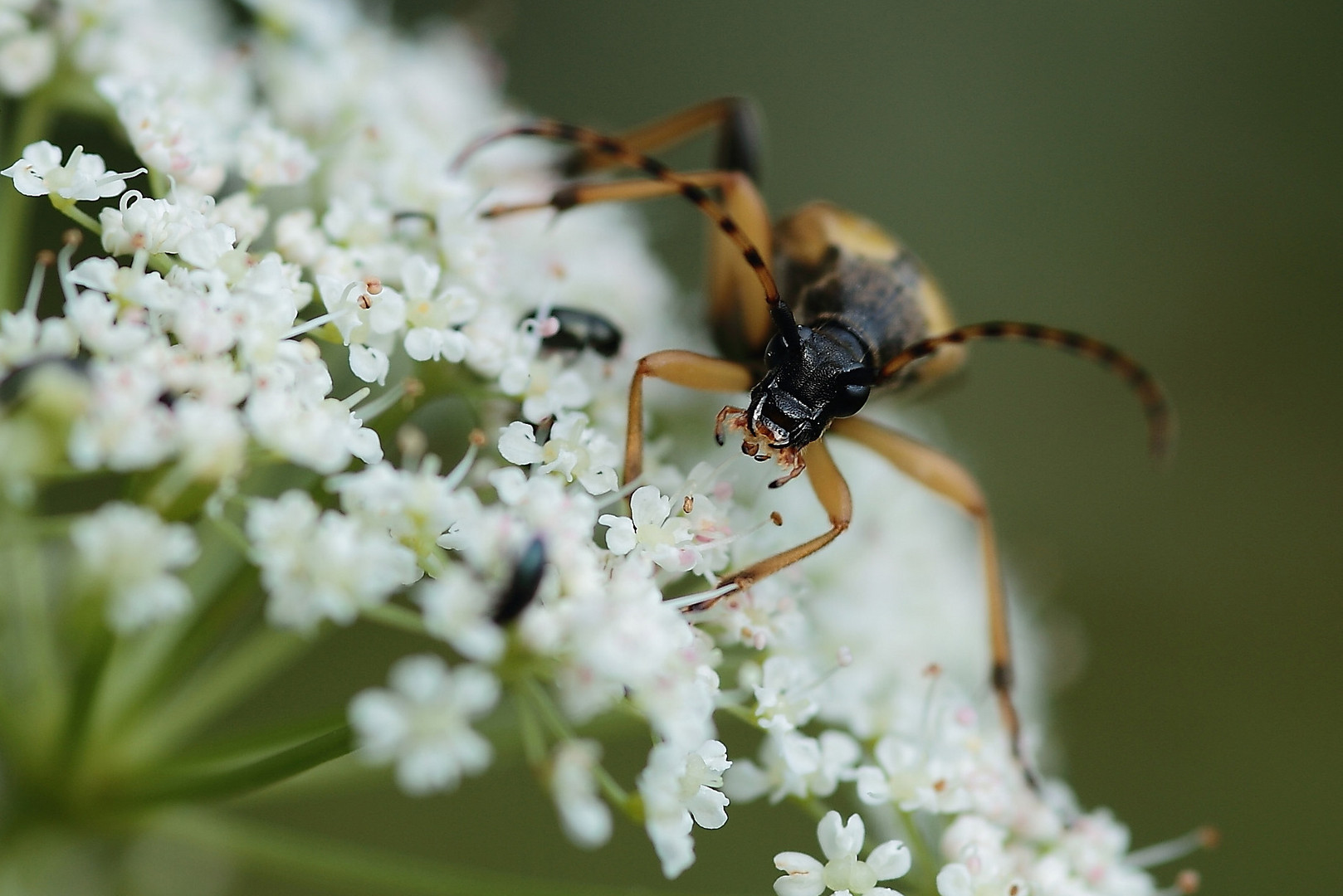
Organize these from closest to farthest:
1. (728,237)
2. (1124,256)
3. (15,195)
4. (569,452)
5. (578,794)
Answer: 1. (578,794)
2. (569,452)
3. (15,195)
4. (728,237)
5. (1124,256)

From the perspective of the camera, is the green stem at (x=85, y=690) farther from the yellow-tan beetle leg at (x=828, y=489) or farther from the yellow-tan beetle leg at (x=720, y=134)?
the yellow-tan beetle leg at (x=720, y=134)

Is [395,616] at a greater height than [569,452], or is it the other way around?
[569,452]

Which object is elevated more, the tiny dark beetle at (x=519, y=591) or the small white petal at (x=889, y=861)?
the tiny dark beetle at (x=519, y=591)

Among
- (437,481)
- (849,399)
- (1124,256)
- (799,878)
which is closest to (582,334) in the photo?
(849,399)

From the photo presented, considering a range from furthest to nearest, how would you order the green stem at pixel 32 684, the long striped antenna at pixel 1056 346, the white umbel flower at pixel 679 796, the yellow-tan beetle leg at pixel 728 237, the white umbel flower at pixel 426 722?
the yellow-tan beetle leg at pixel 728 237 < the long striped antenna at pixel 1056 346 < the green stem at pixel 32 684 < the white umbel flower at pixel 679 796 < the white umbel flower at pixel 426 722

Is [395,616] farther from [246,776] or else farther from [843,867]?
[843,867]

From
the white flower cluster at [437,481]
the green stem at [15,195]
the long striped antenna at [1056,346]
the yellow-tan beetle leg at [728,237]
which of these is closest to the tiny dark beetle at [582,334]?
the white flower cluster at [437,481]

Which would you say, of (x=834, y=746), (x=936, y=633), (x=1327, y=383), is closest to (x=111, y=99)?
(x=834, y=746)
